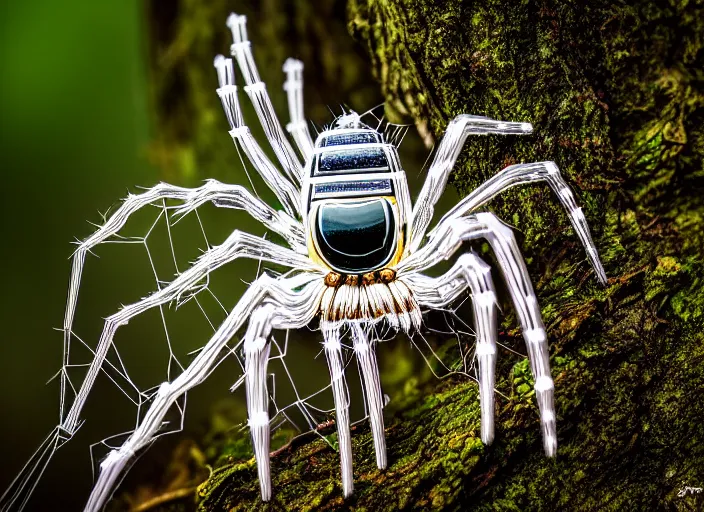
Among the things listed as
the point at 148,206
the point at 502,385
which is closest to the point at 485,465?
the point at 502,385

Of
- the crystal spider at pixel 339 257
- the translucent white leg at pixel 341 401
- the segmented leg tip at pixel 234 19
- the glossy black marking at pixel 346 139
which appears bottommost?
the translucent white leg at pixel 341 401

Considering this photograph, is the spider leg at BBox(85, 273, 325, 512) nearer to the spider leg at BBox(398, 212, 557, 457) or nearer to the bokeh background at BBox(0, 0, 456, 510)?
the bokeh background at BBox(0, 0, 456, 510)

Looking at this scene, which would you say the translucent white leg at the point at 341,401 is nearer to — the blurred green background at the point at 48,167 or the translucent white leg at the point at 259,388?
the translucent white leg at the point at 259,388

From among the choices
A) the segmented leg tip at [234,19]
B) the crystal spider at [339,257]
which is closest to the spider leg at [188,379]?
the crystal spider at [339,257]

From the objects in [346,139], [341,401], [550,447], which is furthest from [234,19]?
[550,447]

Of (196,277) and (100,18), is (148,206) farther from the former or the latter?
(100,18)

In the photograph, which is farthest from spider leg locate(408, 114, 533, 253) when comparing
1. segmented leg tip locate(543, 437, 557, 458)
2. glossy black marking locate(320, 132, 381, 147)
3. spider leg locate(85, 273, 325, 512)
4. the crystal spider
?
segmented leg tip locate(543, 437, 557, 458)

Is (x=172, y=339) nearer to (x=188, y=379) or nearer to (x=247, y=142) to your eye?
(x=188, y=379)
